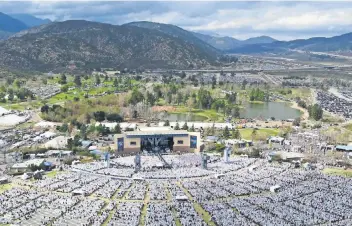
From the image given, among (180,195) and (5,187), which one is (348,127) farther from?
(5,187)

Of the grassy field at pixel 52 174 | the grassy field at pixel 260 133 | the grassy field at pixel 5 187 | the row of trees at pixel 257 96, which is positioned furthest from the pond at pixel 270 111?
the grassy field at pixel 5 187

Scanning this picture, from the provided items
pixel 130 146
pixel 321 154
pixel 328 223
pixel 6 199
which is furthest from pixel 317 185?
pixel 6 199

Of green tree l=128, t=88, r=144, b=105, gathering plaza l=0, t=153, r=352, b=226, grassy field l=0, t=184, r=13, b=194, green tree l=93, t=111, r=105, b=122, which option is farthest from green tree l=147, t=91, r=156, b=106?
grassy field l=0, t=184, r=13, b=194

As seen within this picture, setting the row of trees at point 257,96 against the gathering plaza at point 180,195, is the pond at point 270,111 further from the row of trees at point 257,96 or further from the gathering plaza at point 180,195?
the gathering plaza at point 180,195

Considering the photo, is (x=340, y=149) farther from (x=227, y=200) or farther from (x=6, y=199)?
(x=6, y=199)

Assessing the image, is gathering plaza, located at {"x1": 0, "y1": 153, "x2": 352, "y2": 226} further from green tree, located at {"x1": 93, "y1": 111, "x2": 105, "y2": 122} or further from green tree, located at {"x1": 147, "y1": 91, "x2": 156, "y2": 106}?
green tree, located at {"x1": 147, "y1": 91, "x2": 156, "y2": 106}

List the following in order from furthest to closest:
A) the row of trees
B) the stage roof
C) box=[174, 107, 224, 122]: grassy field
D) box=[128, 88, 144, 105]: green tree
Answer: the row of trees
box=[128, 88, 144, 105]: green tree
box=[174, 107, 224, 122]: grassy field
the stage roof
